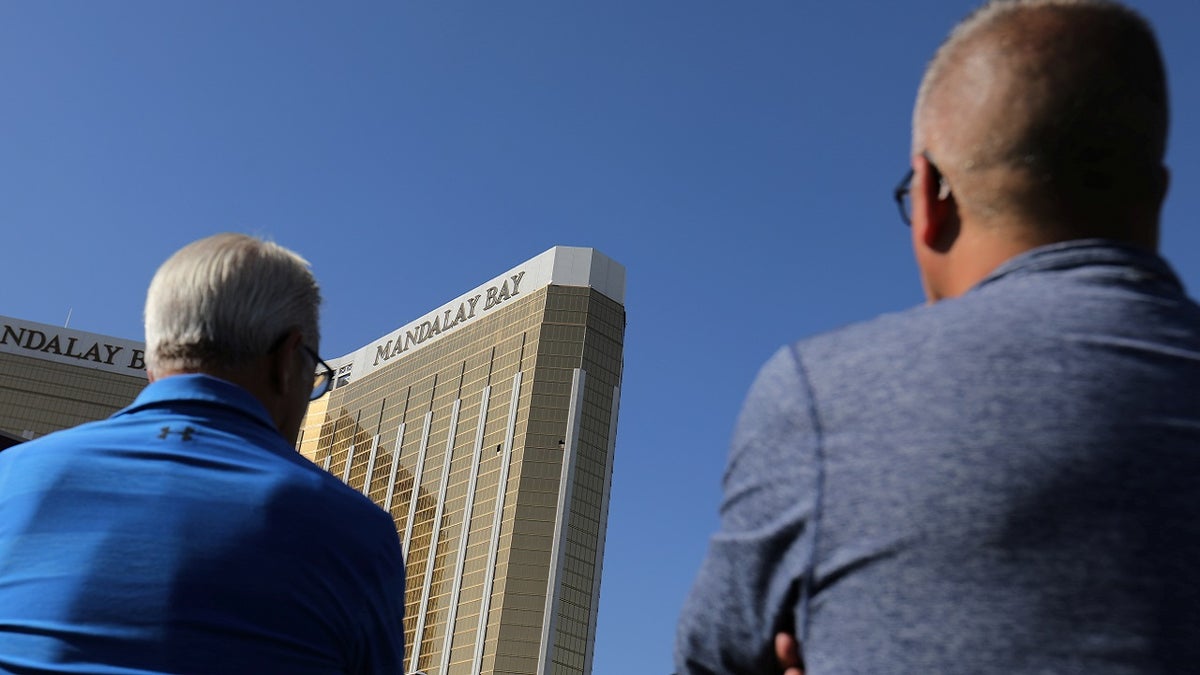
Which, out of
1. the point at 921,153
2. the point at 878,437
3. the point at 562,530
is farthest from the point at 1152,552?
the point at 562,530

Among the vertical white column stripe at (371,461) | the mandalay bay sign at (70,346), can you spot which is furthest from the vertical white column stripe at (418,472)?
the mandalay bay sign at (70,346)

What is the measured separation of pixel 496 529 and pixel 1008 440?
7140 cm

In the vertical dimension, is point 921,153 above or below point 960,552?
above

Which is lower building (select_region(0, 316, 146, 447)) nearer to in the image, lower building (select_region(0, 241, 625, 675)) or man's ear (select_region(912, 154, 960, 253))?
lower building (select_region(0, 241, 625, 675))

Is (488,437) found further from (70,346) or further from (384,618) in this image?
(384,618)

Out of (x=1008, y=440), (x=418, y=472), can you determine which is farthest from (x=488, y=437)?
(x=1008, y=440)

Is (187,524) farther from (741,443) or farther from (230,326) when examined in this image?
(741,443)

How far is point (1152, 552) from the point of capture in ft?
3.91

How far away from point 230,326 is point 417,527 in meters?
78.2

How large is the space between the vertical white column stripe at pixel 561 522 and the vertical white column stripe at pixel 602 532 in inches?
92.8

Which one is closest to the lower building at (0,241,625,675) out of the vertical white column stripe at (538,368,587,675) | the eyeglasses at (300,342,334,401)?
the vertical white column stripe at (538,368,587,675)

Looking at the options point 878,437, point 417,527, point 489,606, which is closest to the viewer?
point 878,437

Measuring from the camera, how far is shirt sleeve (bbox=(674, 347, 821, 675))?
1.30m

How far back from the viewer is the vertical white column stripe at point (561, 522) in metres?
66.0
